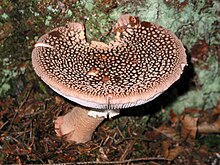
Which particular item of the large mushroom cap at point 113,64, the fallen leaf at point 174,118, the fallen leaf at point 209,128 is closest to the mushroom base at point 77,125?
the large mushroom cap at point 113,64

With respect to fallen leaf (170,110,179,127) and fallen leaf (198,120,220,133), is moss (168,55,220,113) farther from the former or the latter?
fallen leaf (198,120,220,133)

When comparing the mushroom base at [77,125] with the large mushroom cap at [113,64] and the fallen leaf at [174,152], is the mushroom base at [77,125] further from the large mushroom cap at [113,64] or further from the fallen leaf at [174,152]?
the fallen leaf at [174,152]

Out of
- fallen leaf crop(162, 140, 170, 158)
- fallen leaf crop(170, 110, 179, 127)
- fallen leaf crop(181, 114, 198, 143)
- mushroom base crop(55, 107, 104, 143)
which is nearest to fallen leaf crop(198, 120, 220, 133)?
fallen leaf crop(181, 114, 198, 143)

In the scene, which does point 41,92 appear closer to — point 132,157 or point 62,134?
point 62,134

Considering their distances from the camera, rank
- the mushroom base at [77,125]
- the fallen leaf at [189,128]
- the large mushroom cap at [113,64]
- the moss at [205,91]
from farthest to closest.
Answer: the fallen leaf at [189,128]
the moss at [205,91]
the mushroom base at [77,125]
the large mushroom cap at [113,64]

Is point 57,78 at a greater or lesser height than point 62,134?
greater

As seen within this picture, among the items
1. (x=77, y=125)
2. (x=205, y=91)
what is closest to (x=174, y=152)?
(x=205, y=91)

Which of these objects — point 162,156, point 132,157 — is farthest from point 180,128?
point 132,157
